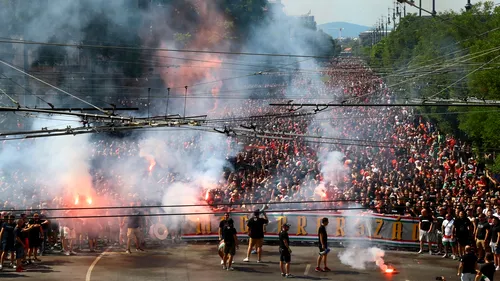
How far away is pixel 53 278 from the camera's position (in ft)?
53.5

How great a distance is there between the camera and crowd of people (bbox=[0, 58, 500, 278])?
2080 centimetres

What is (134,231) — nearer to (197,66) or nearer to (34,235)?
→ (34,235)

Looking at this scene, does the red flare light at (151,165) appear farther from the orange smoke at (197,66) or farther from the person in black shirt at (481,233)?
the orange smoke at (197,66)

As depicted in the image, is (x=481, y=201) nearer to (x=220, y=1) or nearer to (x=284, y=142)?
(x=284, y=142)

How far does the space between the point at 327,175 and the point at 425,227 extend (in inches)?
294

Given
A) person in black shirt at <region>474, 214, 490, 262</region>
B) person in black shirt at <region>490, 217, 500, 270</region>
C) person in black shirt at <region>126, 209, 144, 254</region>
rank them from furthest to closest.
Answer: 1. person in black shirt at <region>126, 209, 144, 254</region>
2. person in black shirt at <region>474, 214, 490, 262</region>
3. person in black shirt at <region>490, 217, 500, 270</region>

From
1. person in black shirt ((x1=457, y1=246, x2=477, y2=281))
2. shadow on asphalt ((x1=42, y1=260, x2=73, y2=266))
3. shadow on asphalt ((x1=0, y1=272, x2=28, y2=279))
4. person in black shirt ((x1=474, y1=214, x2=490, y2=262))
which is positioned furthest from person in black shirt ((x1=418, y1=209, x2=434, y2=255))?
shadow on asphalt ((x1=0, y1=272, x2=28, y2=279))

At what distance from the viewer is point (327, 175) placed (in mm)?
26312

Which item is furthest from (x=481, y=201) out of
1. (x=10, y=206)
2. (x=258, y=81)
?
(x=258, y=81)

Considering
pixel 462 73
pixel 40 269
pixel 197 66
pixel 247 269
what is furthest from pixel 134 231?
pixel 197 66

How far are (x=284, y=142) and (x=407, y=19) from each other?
46129mm

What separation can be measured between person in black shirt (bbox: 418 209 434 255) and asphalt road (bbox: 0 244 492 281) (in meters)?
0.36

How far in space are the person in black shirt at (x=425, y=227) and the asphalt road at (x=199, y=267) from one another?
14.3 inches

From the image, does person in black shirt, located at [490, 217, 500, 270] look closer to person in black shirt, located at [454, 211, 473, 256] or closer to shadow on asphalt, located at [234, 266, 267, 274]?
person in black shirt, located at [454, 211, 473, 256]
